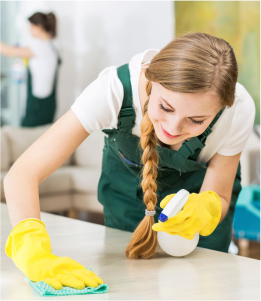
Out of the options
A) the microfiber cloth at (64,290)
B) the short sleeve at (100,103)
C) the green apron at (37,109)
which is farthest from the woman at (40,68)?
the microfiber cloth at (64,290)

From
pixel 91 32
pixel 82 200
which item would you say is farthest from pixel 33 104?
pixel 82 200

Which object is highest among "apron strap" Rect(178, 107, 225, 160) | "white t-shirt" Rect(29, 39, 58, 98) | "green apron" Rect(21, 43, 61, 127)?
"apron strap" Rect(178, 107, 225, 160)

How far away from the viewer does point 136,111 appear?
1189 mm

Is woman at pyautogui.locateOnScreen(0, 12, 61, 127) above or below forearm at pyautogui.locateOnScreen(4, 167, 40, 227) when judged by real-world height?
below

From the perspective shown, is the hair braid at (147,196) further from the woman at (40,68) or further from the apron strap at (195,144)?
the woman at (40,68)

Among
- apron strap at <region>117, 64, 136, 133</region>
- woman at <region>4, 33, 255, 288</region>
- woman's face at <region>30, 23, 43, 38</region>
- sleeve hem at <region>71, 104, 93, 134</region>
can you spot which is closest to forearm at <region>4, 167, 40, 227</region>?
woman at <region>4, 33, 255, 288</region>

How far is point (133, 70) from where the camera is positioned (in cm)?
119

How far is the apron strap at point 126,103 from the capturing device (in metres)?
1.16

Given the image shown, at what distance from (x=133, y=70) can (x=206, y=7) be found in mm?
3686

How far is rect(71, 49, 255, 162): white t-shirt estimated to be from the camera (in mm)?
1107

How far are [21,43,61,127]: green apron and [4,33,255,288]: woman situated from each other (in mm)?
4096

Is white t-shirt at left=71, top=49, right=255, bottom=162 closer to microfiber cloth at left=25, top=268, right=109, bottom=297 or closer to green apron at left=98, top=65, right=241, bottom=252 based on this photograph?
green apron at left=98, top=65, right=241, bottom=252

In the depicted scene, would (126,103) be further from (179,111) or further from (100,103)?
(179,111)

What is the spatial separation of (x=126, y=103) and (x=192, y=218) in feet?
1.14
